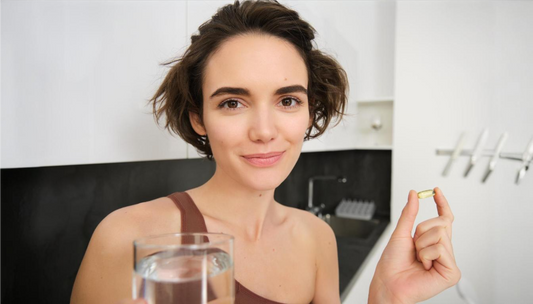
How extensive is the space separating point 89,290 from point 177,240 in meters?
0.36

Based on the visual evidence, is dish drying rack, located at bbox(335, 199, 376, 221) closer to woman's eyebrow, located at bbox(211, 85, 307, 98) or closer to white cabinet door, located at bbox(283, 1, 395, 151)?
white cabinet door, located at bbox(283, 1, 395, 151)

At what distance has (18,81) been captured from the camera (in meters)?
0.49

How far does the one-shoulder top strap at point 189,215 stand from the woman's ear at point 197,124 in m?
0.14

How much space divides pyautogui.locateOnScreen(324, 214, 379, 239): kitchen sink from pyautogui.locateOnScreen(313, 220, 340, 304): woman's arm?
1.12 meters

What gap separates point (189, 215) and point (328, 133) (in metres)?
0.93

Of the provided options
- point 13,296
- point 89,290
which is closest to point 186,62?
point 89,290

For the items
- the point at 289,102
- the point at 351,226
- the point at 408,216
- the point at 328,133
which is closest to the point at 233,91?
the point at 289,102

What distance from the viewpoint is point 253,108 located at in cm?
67

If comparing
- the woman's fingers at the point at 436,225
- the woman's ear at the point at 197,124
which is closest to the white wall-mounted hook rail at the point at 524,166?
the woman's fingers at the point at 436,225

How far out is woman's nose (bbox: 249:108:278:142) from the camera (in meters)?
0.64

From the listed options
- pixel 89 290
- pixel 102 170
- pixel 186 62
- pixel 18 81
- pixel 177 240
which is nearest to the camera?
pixel 177 240

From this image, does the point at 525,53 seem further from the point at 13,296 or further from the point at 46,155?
the point at 13,296

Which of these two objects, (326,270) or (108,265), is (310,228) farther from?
(108,265)

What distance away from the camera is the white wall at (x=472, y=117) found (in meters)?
1.51
